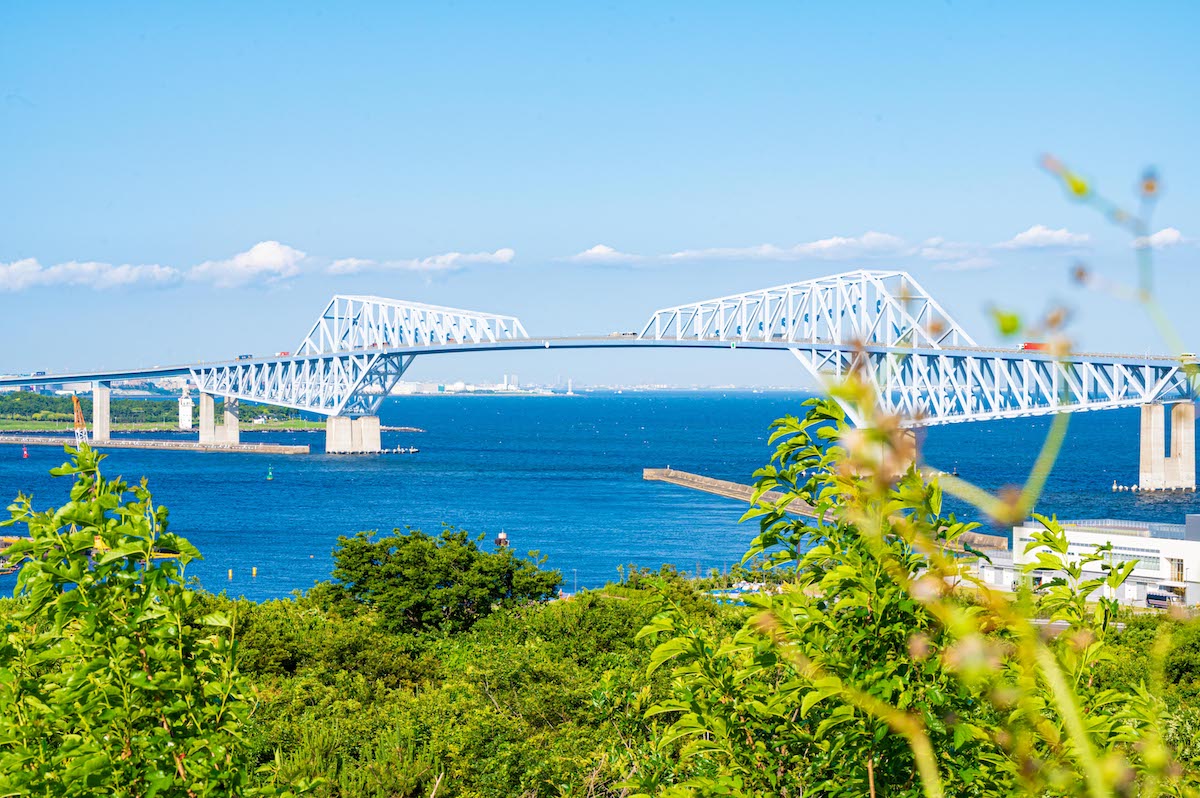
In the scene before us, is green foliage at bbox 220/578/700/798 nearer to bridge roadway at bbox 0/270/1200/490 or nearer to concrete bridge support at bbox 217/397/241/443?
bridge roadway at bbox 0/270/1200/490

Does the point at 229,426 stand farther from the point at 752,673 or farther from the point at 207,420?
the point at 752,673

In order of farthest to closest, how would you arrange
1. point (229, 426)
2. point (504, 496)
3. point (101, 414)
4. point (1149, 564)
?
point (101, 414), point (229, 426), point (504, 496), point (1149, 564)

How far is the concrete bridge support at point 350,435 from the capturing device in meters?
111

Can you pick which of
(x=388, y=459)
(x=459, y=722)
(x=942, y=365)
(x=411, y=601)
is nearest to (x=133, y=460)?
(x=388, y=459)

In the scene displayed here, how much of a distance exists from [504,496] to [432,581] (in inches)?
1884

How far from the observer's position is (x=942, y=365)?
7488 centimetres

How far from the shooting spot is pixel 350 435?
112125 millimetres

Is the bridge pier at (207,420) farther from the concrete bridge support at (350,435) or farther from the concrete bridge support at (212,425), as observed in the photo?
the concrete bridge support at (350,435)

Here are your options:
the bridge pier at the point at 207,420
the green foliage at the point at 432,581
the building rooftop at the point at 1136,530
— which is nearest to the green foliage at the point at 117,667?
the green foliage at the point at 432,581

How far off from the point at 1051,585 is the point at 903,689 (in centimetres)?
122

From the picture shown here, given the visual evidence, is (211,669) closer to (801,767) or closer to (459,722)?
(801,767)

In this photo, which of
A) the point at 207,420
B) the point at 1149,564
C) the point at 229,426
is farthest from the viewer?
the point at 229,426

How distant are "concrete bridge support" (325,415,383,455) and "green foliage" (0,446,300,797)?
108 m

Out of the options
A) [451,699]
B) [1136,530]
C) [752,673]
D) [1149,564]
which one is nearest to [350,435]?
[1136,530]
